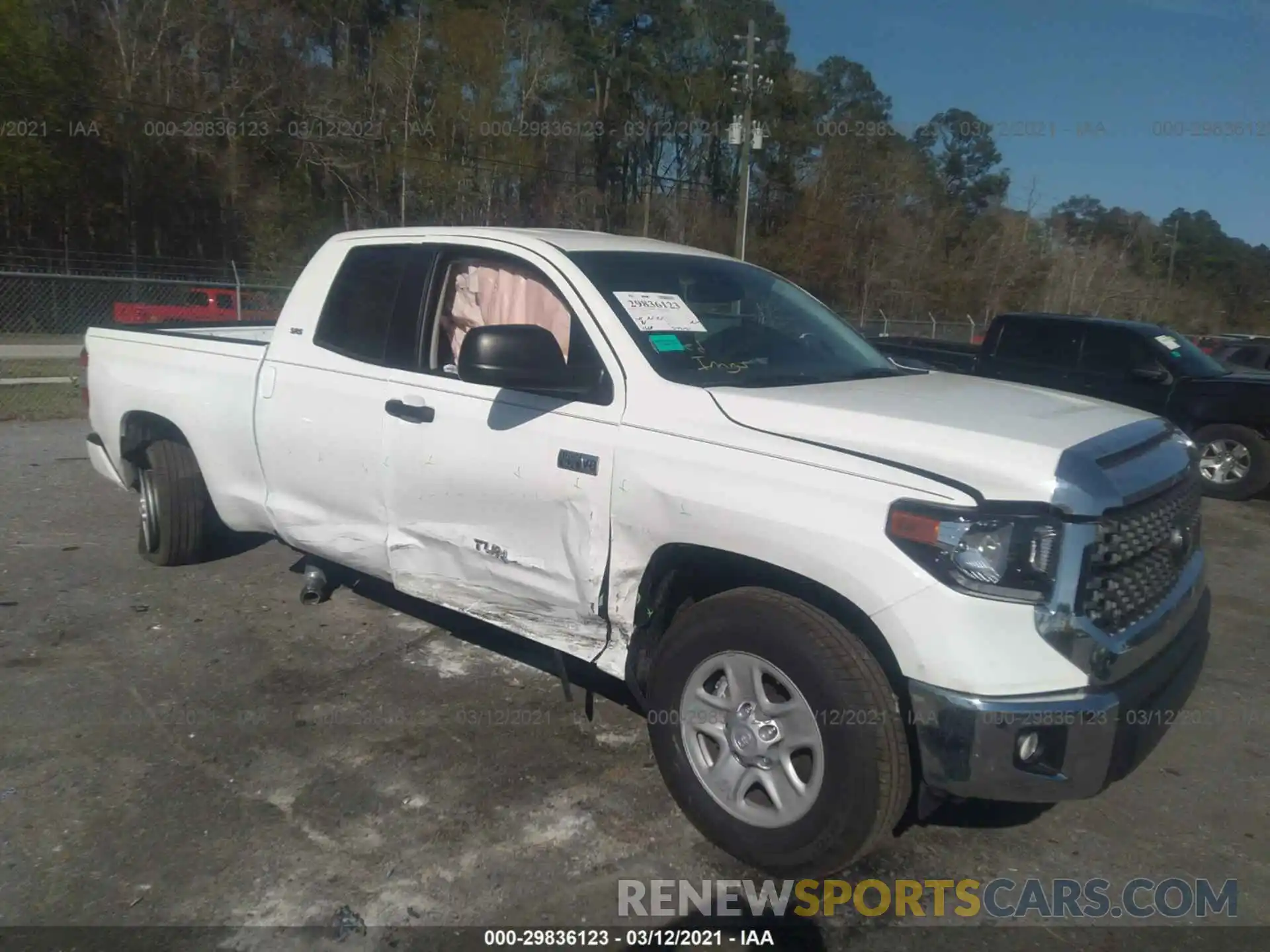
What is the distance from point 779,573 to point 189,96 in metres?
32.5

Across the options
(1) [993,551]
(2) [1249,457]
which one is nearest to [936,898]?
(1) [993,551]

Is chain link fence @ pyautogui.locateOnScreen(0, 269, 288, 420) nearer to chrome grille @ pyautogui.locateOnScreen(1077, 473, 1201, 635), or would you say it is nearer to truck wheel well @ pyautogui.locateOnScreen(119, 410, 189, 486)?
truck wheel well @ pyautogui.locateOnScreen(119, 410, 189, 486)

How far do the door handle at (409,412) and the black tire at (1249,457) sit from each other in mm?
8720

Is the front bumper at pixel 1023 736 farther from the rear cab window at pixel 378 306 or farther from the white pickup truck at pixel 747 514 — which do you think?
the rear cab window at pixel 378 306

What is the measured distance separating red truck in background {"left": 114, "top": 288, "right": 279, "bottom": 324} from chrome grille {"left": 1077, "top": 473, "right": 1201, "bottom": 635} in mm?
16102

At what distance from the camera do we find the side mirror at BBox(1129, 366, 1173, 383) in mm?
9836

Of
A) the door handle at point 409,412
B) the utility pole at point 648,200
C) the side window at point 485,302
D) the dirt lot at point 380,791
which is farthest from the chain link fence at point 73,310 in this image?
the utility pole at point 648,200

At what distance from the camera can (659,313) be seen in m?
3.74

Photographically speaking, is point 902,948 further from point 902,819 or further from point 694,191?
point 694,191

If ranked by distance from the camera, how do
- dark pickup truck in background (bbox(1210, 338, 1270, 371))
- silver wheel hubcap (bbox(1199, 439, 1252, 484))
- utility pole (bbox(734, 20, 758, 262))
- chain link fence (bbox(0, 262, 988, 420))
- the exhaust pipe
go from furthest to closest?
utility pole (bbox(734, 20, 758, 262)) → dark pickup truck in background (bbox(1210, 338, 1270, 371)) → chain link fence (bbox(0, 262, 988, 420)) → silver wheel hubcap (bbox(1199, 439, 1252, 484)) → the exhaust pipe

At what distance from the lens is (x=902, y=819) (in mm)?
3447

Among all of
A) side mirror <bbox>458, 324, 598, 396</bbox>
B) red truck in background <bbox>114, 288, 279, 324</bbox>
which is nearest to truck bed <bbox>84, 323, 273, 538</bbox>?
side mirror <bbox>458, 324, 598, 396</bbox>

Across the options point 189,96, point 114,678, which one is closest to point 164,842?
point 114,678

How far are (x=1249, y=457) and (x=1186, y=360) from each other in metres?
1.14
